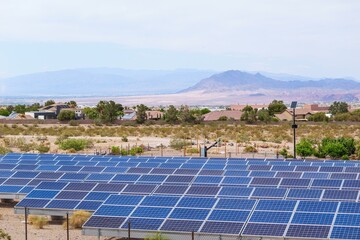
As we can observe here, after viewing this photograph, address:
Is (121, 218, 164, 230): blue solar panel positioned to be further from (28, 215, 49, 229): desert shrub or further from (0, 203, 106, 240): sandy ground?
(28, 215, 49, 229): desert shrub

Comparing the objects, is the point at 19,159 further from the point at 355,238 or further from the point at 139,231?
the point at 355,238

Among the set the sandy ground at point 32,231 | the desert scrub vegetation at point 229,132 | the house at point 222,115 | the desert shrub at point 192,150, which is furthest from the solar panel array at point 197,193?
the house at point 222,115

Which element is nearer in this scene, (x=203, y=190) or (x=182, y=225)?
(x=182, y=225)

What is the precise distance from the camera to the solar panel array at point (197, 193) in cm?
1955

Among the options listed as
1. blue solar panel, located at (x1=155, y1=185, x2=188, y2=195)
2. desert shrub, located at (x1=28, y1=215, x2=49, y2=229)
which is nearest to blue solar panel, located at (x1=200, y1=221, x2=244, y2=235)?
blue solar panel, located at (x1=155, y1=185, x2=188, y2=195)

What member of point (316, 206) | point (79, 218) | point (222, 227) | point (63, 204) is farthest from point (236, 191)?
point (63, 204)

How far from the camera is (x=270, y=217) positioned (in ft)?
65.0

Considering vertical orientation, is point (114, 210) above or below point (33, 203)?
above

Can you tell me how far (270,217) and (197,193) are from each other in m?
4.89

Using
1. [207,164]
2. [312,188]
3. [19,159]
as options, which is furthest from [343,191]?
[19,159]

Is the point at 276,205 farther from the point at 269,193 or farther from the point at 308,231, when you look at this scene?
the point at 269,193

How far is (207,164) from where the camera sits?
107ft

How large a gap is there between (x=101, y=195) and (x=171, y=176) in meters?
4.62

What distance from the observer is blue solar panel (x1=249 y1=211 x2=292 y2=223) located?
19578mm
